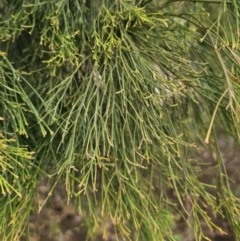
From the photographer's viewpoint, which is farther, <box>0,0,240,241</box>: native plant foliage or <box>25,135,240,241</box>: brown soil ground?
<box>25,135,240,241</box>: brown soil ground

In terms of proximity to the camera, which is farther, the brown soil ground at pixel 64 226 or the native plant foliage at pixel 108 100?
the brown soil ground at pixel 64 226

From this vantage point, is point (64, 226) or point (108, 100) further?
point (64, 226)

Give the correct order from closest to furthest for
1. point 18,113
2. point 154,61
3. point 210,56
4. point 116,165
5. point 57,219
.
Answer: point 18,113 → point 116,165 → point 154,61 → point 210,56 → point 57,219

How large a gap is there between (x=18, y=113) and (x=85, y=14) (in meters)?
0.61

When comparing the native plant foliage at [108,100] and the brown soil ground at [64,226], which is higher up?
the native plant foliage at [108,100]

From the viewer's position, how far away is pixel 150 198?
2.04 meters

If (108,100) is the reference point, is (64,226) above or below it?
below

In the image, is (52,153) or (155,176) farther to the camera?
(155,176)

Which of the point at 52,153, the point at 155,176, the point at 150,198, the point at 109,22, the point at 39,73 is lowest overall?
the point at 155,176

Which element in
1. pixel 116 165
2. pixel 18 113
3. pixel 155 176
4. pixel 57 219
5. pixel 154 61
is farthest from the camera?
pixel 57 219

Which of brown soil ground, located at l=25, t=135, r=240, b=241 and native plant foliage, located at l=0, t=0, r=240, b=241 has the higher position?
native plant foliage, located at l=0, t=0, r=240, b=241

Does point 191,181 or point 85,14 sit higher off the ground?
point 85,14

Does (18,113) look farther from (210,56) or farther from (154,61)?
(210,56)

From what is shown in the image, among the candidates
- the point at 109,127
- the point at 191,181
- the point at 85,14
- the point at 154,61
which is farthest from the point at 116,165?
the point at 85,14
